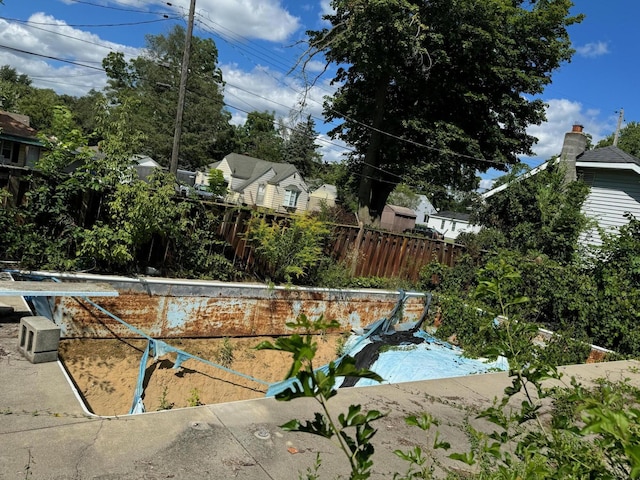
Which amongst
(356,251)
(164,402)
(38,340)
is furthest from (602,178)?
(38,340)

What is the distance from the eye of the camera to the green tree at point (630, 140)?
4375cm

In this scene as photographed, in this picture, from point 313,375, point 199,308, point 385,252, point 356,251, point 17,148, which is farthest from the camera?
point 17,148

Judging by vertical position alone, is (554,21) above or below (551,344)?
above

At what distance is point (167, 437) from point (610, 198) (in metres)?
15.7

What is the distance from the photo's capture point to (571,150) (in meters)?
14.5

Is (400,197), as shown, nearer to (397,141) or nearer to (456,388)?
(397,141)

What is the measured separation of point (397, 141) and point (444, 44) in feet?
16.2

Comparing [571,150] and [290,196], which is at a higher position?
[571,150]

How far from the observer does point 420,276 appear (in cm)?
1048

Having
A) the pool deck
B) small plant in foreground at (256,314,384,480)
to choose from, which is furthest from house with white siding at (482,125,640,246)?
small plant in foreground at (256,314,384,480)

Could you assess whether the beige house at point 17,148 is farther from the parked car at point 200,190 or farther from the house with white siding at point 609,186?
the house with white siding at point 609,186

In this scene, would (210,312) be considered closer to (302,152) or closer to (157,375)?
(157,375)

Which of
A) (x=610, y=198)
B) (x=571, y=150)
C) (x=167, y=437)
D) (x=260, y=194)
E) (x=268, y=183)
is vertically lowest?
(x=167, y=437)

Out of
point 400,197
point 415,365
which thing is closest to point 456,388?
point 415,365
